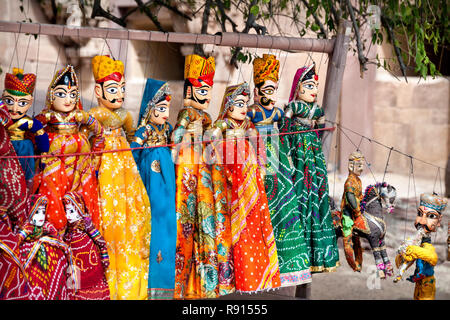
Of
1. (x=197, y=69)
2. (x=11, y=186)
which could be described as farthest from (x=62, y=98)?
(x=197, y=69)

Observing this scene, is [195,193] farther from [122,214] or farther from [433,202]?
[433,202]

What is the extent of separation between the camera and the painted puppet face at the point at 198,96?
9.62 feet

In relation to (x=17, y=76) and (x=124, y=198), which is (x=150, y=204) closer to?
(x=124, y=198)

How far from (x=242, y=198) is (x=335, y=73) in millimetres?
970

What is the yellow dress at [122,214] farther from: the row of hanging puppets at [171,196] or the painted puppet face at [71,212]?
the painted puppet face at [71,212]

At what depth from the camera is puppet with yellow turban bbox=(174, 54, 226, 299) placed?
2.92m

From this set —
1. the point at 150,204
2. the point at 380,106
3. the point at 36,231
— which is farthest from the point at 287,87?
the point at 36,231

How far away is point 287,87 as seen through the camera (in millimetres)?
6176

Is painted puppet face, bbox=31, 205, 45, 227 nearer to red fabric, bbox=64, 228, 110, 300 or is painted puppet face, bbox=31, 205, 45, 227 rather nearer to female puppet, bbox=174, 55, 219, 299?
red fabric, bbox=64, 228, 110, 300

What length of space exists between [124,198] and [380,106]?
4992 millimetres

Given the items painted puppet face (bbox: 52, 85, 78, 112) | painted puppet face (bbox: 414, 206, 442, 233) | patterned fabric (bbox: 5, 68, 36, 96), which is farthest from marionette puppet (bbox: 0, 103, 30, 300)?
painted puppet face (bbox: 414, 206, 442, 233)

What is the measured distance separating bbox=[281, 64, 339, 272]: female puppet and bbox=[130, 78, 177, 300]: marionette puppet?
2.26 feet

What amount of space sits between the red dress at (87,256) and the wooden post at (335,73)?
1.41m

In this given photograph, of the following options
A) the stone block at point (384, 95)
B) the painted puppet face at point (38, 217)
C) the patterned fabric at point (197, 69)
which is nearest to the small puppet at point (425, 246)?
the patterned fabric at point (197, 69)
